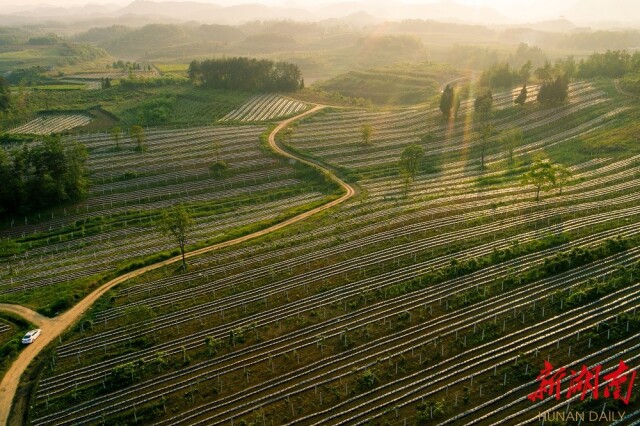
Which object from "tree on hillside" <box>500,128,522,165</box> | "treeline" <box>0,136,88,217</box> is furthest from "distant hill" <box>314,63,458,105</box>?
"treeline" <box>0,136,88,217</box>

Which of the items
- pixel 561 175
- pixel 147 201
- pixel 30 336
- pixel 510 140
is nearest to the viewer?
pixel 30 336

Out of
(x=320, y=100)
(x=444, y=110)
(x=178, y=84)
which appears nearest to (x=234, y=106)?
(x=320, y=100)

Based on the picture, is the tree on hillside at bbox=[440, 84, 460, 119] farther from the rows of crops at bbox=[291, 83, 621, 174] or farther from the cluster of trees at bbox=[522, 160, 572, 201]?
the cluster of trees at bbox=[522, 160, 572, 201]

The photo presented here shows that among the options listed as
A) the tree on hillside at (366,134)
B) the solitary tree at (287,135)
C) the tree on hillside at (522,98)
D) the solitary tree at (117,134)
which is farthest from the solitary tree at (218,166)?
the tree on hillside at (522,98)

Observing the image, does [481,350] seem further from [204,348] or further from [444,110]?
[444,110]

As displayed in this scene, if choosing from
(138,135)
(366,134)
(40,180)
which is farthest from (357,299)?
(138,135)

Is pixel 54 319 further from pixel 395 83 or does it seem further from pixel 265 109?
pixel 395 83
